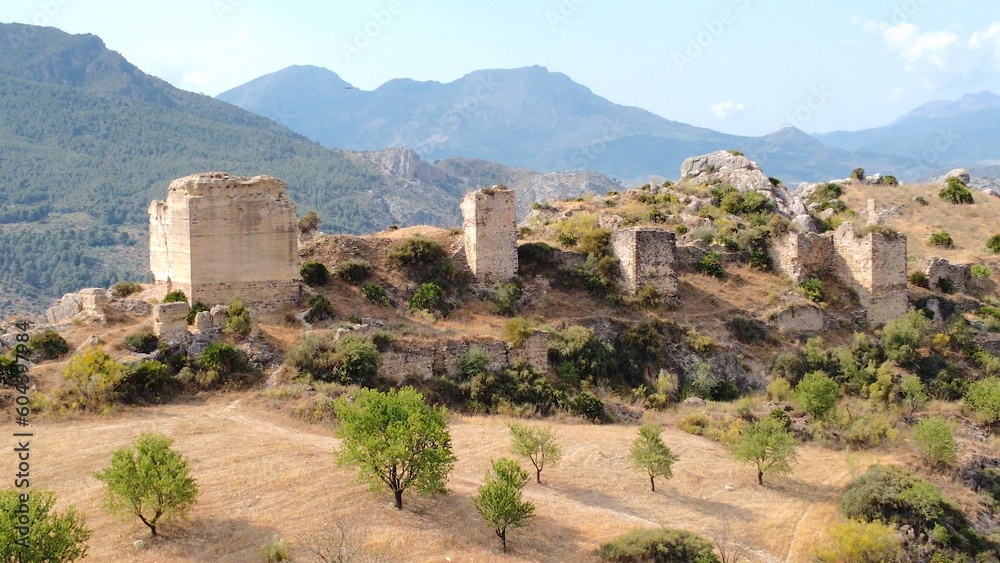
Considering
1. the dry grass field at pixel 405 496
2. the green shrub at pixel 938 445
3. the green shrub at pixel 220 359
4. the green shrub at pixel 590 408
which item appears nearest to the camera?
the dry grass field at pixel 405 496

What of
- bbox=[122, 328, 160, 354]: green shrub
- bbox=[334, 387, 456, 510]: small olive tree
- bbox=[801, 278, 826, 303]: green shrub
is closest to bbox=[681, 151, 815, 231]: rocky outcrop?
bbox=[801, 278, 826, 303]: green shrub

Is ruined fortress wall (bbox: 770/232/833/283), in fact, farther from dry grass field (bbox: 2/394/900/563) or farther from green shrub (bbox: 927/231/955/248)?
dry grass field (bbox: 2/394/900/563)

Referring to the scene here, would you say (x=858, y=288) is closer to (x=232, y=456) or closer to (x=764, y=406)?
(x=764, y=406)

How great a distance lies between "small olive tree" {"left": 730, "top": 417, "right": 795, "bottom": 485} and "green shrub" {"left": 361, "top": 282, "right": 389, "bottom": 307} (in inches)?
379

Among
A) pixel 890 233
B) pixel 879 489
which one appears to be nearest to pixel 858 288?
→ pixel 890 233

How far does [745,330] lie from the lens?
2423 cm

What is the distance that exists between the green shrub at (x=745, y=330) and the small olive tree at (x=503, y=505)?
13250mm

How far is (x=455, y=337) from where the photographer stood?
2038 centimetres

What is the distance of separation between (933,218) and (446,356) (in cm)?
2686

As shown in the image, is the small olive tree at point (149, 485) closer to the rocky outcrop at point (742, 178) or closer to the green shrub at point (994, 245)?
the rocky outcrop at point (742, 178)

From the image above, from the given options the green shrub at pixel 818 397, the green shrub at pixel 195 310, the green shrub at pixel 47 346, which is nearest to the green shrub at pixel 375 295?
the green shrub at pixel 195 310

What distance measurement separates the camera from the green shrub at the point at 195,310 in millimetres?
19203

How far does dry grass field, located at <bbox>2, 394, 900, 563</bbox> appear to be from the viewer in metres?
11.9

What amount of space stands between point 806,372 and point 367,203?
2181 inches
